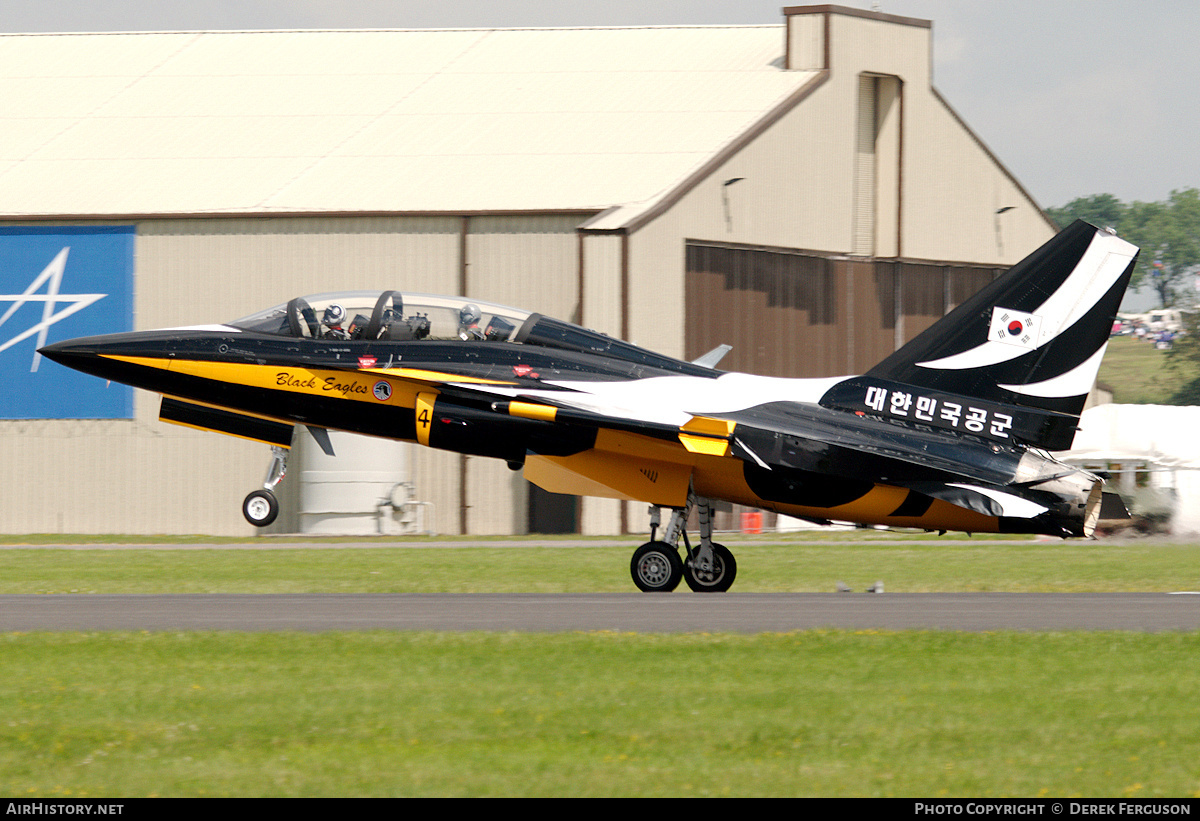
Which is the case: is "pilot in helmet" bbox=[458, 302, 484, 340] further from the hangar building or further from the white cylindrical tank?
the white cylindrical tank

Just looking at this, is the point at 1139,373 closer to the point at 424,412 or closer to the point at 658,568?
the point at 658,568

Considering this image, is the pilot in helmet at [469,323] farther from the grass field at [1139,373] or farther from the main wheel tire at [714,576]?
the grass field at [1139,373]

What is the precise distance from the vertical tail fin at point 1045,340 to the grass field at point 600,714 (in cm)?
569

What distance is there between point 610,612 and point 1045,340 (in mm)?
7105

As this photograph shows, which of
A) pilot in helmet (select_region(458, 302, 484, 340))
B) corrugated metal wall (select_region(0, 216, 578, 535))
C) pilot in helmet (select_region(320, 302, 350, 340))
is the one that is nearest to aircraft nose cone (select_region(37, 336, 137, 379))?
pilot in helmet (select_region(320, 302, 350, 340))

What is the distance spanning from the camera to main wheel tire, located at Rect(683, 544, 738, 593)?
20.8m

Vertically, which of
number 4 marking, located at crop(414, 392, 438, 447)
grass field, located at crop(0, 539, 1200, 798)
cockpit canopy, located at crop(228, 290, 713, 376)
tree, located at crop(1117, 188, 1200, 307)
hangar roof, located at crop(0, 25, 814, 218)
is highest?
tree, located at crop(1117, 188, 1200, 307)

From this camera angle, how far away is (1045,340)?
19.9m

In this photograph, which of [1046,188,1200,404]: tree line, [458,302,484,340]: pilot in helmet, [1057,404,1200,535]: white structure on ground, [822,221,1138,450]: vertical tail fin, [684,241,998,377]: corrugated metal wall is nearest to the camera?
[822,221,1138,450]: vertical tail fin

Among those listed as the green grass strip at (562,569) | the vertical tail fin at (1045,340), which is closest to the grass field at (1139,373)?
the green grass strip at (562,569)

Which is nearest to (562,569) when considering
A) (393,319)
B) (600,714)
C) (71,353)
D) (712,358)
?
(712,358)

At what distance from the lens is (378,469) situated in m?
38.2

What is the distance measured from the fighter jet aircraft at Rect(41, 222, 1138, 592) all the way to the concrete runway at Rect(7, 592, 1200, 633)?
137 centimetres

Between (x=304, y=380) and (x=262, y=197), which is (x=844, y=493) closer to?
(x=304, y=380)
